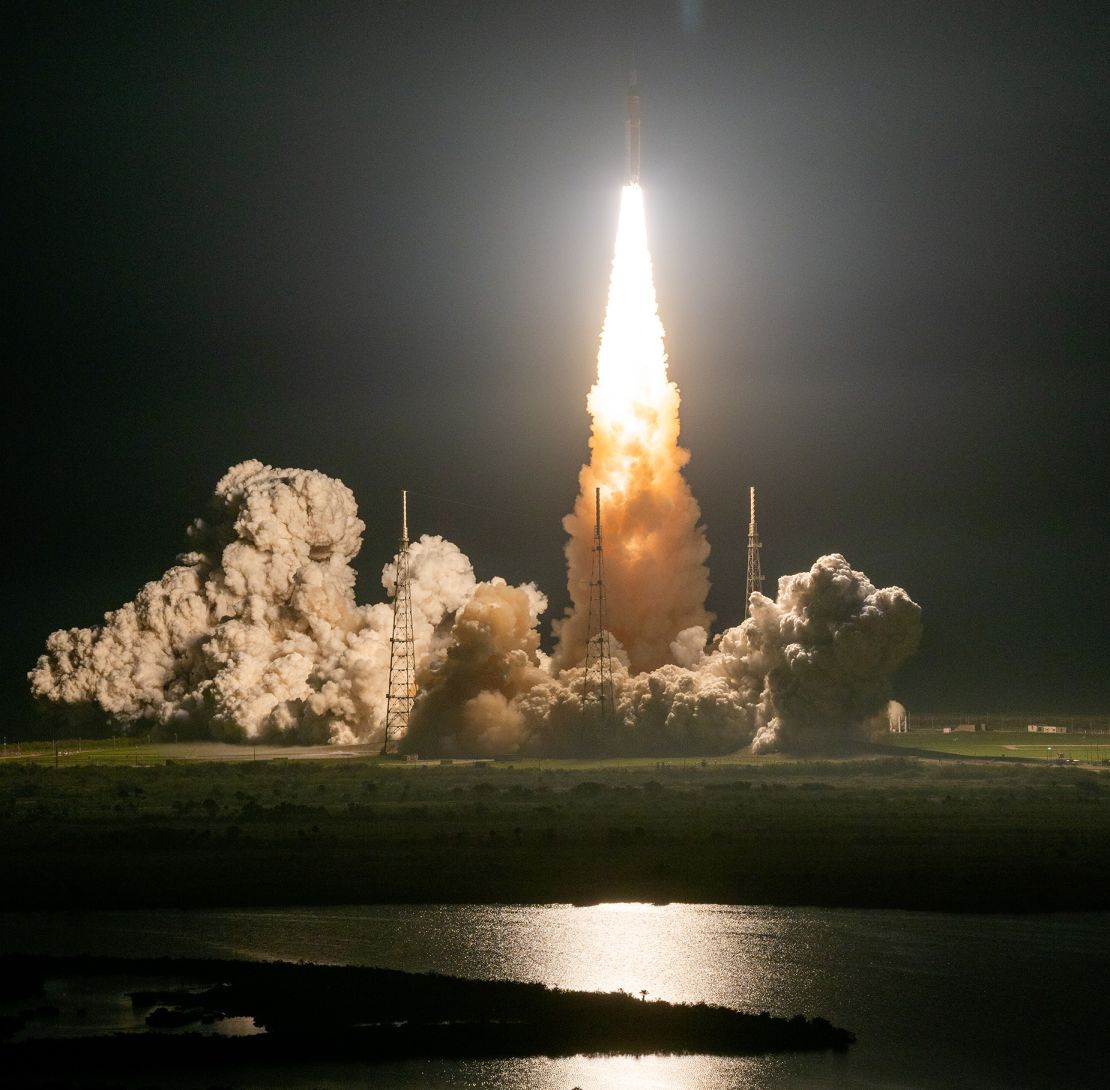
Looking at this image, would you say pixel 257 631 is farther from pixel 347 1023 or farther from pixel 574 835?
→ pixel 347 1023

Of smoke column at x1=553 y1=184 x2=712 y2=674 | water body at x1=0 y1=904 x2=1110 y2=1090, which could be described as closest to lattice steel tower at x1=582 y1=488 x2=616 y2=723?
smoke column at x1=553 y1=184 x2=712 y2=674

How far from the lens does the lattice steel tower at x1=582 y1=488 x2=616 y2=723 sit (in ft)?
218

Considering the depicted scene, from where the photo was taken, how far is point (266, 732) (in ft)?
255

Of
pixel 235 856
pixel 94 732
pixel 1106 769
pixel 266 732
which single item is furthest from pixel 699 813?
pixel 94 732

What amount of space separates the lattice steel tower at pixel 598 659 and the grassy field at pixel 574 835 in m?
2.71

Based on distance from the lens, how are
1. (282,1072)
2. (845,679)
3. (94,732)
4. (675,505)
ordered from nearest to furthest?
(282,1072) → (845,679) → (675,505) → (94,732)

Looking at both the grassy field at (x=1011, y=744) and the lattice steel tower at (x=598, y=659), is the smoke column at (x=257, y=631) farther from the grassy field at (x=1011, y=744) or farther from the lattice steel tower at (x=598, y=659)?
the grassy field at (x=1011, y=744)

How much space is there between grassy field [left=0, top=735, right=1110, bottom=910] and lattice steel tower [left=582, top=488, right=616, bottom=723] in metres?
2.71

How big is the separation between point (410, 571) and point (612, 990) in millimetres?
52509

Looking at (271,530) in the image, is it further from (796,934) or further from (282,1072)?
(282,1072)

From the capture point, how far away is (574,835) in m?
46.1

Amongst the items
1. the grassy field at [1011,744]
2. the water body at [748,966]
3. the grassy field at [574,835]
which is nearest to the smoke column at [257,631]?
the grassy field at [574,835]

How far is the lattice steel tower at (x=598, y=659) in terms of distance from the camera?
218 ft

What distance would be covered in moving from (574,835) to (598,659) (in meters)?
22.8
